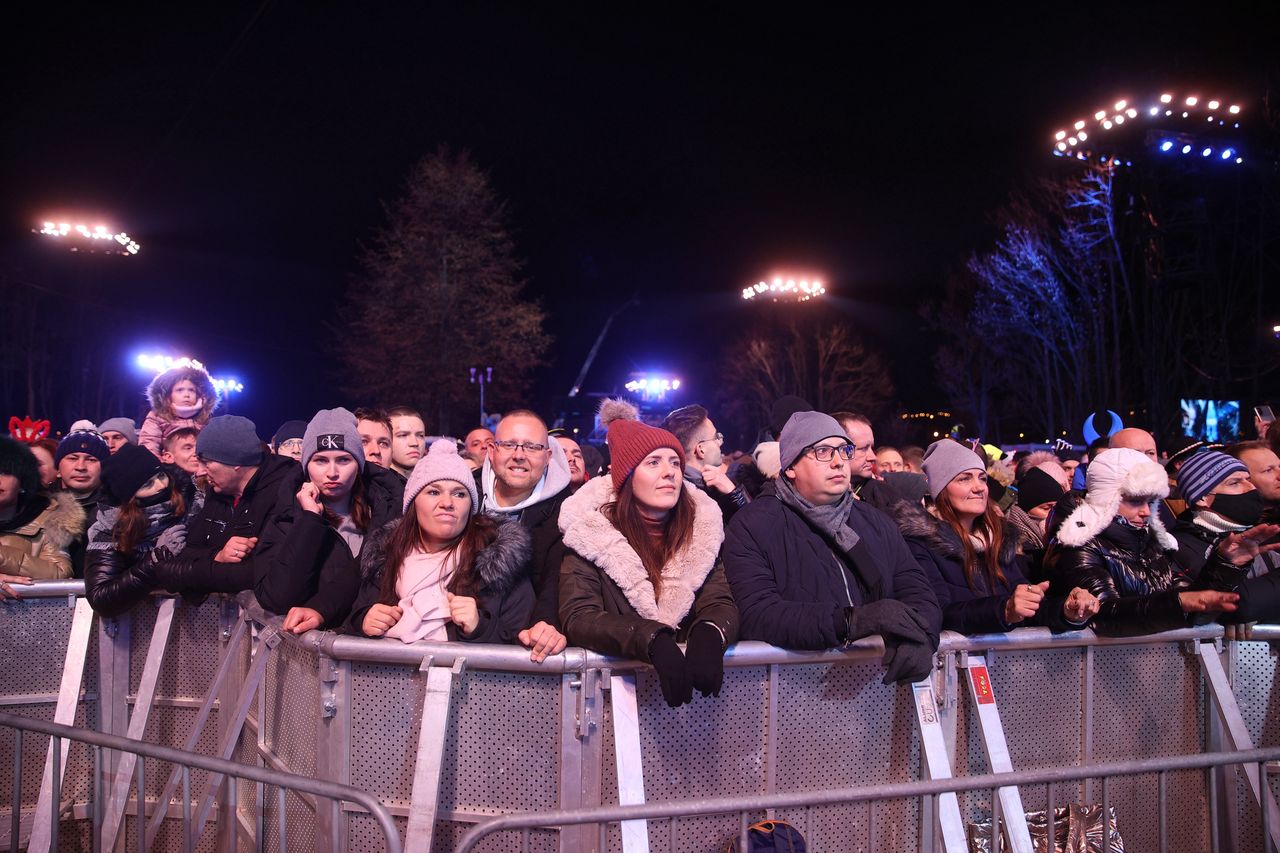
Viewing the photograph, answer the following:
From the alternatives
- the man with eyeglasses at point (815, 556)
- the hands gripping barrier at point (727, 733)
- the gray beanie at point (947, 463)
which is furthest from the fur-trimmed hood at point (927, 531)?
the hands gripping barrier at point (727, 733)

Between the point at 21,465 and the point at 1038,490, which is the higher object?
the point at 21,465

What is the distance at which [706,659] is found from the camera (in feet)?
9.81

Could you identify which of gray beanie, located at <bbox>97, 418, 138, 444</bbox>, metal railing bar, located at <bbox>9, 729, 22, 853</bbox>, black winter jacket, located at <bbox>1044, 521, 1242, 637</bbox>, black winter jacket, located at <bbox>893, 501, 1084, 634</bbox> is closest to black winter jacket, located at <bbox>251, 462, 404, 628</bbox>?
metal railing bar, located at <bbox>9, 729, 22, 853</bbox>

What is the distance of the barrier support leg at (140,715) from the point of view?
4.23 meters

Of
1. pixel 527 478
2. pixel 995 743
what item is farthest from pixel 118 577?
pixel 995 743

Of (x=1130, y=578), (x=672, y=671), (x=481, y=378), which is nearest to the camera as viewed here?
(x=672, y=671)

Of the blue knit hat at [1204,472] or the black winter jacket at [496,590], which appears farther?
the blue knit hat at [1204,472]

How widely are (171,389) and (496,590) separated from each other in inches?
171

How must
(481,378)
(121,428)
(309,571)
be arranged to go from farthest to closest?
1. (481,378)
2. (121,428)
3. (309,571)

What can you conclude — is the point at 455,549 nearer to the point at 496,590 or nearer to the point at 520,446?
the point at 496,590

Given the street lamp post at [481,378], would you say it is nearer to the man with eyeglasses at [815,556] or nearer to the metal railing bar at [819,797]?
the man with eyeglasses at [815,556]

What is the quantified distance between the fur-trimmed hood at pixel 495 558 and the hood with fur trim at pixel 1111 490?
2.62m

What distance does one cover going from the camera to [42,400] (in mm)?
38812

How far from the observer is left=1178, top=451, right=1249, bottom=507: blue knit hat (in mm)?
4562
